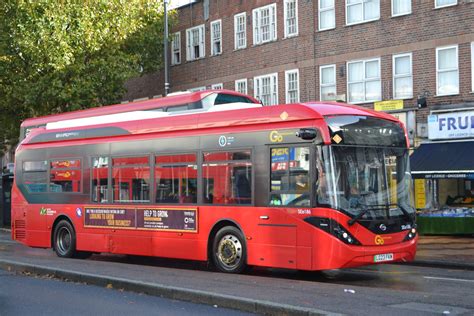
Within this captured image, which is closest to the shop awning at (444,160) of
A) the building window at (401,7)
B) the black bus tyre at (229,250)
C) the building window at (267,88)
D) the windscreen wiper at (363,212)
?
the building window at (401,7)

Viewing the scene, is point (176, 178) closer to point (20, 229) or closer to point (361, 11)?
point (20, 229)

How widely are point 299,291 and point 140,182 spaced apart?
5801 mm

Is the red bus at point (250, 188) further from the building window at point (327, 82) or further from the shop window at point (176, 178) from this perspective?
the building window at point (327, 82)

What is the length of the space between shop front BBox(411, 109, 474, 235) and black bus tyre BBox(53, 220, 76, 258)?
10.4 metres

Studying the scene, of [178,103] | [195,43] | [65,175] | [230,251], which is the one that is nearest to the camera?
[230,251]

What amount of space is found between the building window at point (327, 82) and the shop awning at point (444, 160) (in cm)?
490

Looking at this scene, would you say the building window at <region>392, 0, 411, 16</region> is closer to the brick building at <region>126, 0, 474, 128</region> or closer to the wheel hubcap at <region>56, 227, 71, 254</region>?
the brick building at <region>126, 0, 474, 128</region>

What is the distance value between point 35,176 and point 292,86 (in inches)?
523

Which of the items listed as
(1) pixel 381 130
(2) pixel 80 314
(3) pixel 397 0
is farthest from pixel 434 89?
(2) pixel 80 314

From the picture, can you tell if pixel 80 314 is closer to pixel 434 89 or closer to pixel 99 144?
pixel 99 144

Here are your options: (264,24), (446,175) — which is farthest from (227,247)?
(264,24)

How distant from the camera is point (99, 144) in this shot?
52.6 ft

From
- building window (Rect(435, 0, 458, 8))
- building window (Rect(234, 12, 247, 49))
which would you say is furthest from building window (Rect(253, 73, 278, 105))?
building window (Rect(435, 0, 458, 8))

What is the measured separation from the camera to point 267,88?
97.4ft
